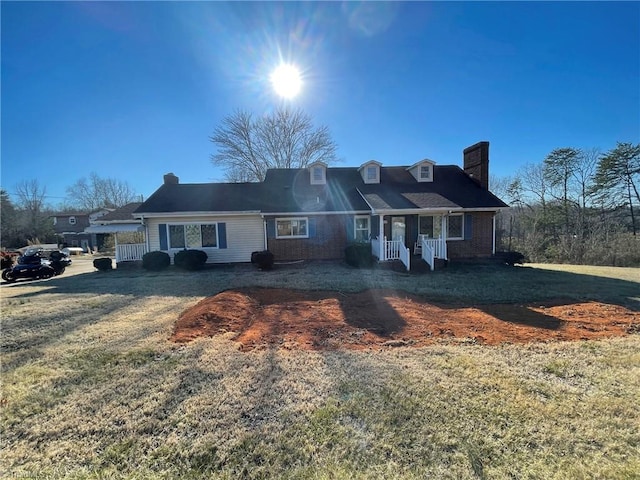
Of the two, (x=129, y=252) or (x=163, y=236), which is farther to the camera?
(x=129, y=252)

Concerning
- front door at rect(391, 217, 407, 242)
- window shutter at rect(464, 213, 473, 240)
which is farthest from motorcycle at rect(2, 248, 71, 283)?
window shutter at rect(464, 213, 473, 240)

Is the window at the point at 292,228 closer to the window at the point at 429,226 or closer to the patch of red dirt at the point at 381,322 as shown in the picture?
the window at the point at 429,226

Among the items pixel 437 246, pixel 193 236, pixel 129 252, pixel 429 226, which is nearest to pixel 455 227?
pixel 429 226

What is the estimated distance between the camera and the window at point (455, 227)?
1459 centimetres

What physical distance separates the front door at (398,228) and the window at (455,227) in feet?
7.48

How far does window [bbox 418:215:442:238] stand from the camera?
14586 millimetres

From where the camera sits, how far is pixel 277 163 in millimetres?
28297

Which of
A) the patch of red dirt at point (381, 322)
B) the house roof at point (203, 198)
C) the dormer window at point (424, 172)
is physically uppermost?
the dormer window at point (424, 172)

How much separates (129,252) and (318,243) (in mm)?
9880

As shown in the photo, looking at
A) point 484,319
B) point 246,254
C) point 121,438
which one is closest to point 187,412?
point 121,438

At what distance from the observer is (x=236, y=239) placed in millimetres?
14586

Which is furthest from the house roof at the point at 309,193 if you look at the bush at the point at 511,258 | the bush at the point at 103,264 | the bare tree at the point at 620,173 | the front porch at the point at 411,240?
the bare tree at the point at 620,173

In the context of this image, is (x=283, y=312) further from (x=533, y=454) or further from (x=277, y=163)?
(x=277, y=163)

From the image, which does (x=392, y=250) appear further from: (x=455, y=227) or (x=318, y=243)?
(x=455, y=227)
